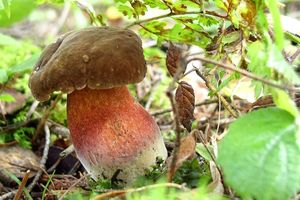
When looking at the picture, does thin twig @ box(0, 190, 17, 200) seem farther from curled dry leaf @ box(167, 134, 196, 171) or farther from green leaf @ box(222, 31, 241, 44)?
green leaf @ box(222, 31, 241, 44)

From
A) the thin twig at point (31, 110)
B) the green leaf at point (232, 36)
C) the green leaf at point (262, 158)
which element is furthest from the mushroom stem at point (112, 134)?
the thin twig at point (31, 110)

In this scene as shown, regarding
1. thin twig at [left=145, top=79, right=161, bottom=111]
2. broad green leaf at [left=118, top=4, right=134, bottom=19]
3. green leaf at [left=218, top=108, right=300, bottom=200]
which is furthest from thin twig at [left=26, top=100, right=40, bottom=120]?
green leaf at [left=218, top=108, right=300, bottom=200]

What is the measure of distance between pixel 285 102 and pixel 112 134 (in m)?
0.71

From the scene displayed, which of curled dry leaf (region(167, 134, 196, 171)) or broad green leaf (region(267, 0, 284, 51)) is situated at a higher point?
broad green leaf (region(267, 0, 284, 51))

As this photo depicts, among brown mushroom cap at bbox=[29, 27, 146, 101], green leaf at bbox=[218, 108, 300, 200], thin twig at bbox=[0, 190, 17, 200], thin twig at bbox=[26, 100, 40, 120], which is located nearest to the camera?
green leaf at bbox=[218, 108, 300, 200]

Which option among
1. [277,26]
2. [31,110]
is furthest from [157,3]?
[31,110]

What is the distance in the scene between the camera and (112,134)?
156cm

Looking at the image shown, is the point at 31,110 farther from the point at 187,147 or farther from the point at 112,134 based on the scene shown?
the point at 187,147

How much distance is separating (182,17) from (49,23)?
4.09m

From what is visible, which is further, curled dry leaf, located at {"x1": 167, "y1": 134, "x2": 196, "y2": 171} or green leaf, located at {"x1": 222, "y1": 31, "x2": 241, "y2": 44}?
green leaf, located at {"x1": 222, "y1": 31, "x2": 241, "y2": 44}

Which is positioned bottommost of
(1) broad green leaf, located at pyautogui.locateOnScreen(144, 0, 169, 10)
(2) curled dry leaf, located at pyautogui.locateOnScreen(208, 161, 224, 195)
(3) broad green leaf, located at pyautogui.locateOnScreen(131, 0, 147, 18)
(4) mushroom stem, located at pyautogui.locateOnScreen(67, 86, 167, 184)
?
(4) mushroom stem, located at pyautogui.locateOnScreen(67, 86, 167, 184)

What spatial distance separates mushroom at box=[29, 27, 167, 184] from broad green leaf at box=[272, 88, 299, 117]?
1.77 feet

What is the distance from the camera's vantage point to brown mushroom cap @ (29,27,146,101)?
1.39 meters

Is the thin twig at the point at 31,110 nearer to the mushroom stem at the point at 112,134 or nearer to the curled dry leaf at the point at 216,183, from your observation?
the mushroom stem at the point at 112,134
